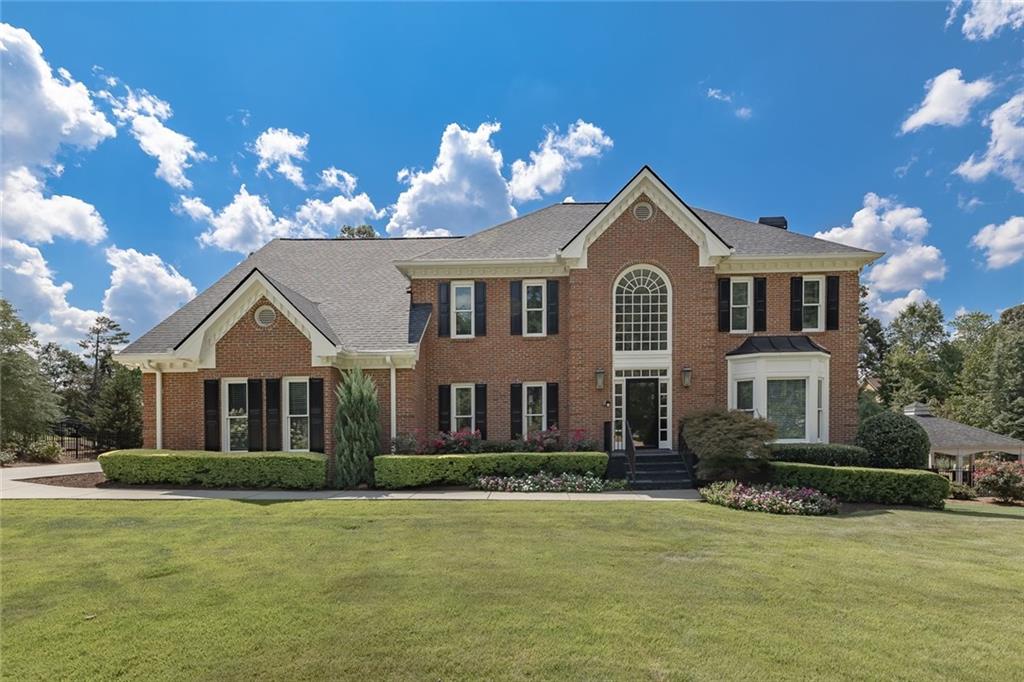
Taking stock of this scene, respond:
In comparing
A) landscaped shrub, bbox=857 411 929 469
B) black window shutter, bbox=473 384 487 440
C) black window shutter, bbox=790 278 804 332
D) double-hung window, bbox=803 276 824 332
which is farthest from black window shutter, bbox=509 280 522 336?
landscaped shrub, bbox=857 411 929 469

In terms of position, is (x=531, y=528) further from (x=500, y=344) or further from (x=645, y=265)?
(x=645, y=265)

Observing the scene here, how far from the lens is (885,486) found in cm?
1160

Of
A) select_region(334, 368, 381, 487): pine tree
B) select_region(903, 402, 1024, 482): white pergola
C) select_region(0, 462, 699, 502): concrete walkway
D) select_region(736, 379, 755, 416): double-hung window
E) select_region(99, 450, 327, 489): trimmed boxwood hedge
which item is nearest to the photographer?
select_region(0, 462, 699, 502): concrete walkway

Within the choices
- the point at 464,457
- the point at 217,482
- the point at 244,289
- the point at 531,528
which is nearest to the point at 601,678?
the point at 531,528

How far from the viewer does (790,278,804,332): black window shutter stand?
16.4 metres

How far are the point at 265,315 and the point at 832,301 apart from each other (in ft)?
→ 58.7

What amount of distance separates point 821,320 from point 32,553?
1989cm

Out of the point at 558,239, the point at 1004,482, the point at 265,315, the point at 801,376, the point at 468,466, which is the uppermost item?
the point at 558,239

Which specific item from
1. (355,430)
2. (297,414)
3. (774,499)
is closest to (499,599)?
(774,499)

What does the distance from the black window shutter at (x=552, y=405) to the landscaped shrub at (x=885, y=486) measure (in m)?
7.57

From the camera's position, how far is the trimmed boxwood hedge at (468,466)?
42.5 ft

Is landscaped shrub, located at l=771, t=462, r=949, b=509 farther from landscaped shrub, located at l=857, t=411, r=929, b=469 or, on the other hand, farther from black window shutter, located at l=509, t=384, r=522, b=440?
black window shutter, located at l=509, t=384, r=522, b=440

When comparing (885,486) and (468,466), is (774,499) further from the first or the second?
(468,466)

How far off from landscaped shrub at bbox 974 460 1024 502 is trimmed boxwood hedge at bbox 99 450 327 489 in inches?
770
